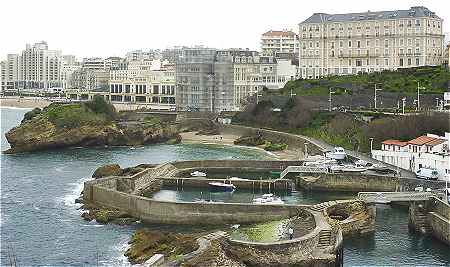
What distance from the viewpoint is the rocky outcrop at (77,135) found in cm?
6169

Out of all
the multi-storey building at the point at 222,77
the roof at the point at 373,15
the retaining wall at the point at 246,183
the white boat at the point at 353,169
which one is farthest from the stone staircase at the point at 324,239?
the multi-storey building at the point at 222,77

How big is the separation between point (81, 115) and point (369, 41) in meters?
36.4

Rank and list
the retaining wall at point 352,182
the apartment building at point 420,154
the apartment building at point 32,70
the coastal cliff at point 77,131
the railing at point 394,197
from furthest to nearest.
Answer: the apartment building at point 32,70 < the coastal cliff at point 77,131 < the retaining wall at point 352,182 < the apartment building at point 420,154 < the railing at point 394,197

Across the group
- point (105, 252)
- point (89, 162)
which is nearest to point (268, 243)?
point (105, 252)

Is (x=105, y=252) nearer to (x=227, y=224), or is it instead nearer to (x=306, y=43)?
(x=227, y=224)

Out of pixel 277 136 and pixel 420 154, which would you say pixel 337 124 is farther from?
pixel 420 154

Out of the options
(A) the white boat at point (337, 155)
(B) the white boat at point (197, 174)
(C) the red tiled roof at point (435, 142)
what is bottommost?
(B) the white boat at point (197, 174)

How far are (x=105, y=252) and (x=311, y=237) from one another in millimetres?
7647

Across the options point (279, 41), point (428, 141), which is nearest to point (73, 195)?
point (428, 141)

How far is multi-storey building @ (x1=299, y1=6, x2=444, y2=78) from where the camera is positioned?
272ft

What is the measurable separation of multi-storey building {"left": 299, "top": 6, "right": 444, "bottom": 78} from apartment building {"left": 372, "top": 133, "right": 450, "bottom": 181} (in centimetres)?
4118

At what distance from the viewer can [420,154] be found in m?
39.9

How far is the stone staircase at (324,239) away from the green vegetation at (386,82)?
4146 cm

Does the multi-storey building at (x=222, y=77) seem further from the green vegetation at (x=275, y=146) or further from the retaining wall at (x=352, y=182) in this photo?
the retaining wall at (x=352, y=182)
